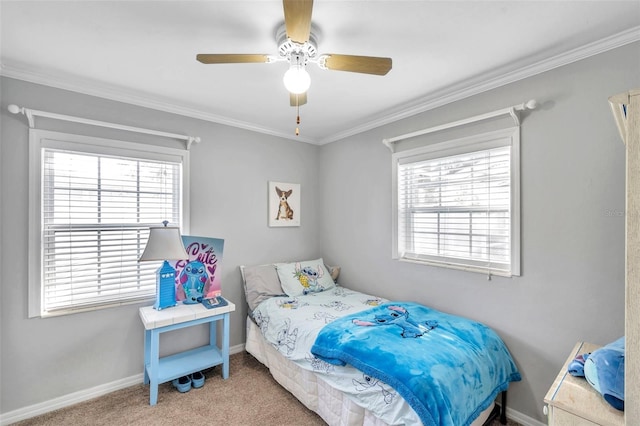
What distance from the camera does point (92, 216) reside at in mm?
2348

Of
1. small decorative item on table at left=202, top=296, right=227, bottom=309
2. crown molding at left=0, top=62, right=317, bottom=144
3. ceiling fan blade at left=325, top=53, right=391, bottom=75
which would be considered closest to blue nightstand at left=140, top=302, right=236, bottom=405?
small decorative item on table at left=202, top=296, right=227, bottom=309

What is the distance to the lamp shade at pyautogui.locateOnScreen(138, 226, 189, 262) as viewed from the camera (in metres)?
2.27

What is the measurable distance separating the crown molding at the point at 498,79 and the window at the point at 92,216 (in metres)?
2.14

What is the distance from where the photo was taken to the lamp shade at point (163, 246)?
2.27 metres

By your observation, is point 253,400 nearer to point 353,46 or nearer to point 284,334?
point 284,334

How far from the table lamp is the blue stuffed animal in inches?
102

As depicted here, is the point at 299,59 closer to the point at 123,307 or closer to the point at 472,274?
the point at 472,274

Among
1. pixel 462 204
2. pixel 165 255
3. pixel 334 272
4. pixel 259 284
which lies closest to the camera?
pixel 165 255

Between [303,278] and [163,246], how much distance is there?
1450 millimetres

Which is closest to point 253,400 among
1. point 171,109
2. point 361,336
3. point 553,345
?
point 361,336

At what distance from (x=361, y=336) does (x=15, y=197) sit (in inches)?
103

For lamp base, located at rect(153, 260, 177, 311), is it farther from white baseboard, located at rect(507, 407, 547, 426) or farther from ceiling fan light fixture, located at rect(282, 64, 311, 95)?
white baseboard, located at rect(507, 407, 547, 426)

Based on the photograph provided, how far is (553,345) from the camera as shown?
190cm

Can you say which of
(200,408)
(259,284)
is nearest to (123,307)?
(200,408)
